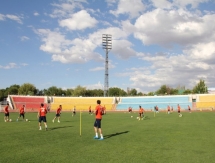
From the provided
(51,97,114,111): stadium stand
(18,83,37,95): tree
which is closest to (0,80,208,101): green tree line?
(18,83,37,95): tree

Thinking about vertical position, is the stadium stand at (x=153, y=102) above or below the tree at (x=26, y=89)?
below

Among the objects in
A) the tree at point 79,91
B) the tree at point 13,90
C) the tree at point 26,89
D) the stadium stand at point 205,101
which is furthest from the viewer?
the tree at point 79,91

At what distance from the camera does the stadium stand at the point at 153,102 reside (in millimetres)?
74669

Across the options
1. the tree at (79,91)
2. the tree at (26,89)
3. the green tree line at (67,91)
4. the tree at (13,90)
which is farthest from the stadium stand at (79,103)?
the tree at (13,90)

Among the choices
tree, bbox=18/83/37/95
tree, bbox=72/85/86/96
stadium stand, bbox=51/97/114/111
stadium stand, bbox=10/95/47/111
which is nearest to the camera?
stadium stand, bbox=10/95/47/111

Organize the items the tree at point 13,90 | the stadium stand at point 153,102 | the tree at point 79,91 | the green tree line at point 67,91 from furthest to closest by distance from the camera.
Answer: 1. the tree at point 79,91
2. the tree at point 13,90
3. the green tree line at point 67,91
4. the stadium stand at point 153,102

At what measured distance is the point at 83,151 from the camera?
398 inches

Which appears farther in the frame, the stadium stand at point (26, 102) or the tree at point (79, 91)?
the tree at point (79, 91)

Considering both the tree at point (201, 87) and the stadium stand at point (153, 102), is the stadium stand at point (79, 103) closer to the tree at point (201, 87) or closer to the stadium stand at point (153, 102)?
the stadium stand at point (153, 102)

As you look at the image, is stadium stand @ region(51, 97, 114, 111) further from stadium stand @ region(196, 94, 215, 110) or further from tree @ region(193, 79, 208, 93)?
tree @ region(193, 79, 208, 93)

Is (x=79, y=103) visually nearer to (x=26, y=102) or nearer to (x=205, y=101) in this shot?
(x=26, y=102)

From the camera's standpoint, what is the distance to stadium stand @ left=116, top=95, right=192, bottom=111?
74.7m

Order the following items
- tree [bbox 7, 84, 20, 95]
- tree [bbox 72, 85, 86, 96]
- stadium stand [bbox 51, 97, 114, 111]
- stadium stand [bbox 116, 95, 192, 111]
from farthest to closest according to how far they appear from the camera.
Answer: tree [bbox 72, 85, 86, 96]
tree [bbox 7, 84, 20, 95]
stadium stand [bbox 51, 97, 114, 111]
stadium stand [bbox 116, 95, 192, 111]

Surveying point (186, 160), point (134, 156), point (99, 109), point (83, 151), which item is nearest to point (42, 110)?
point (99, 109)
